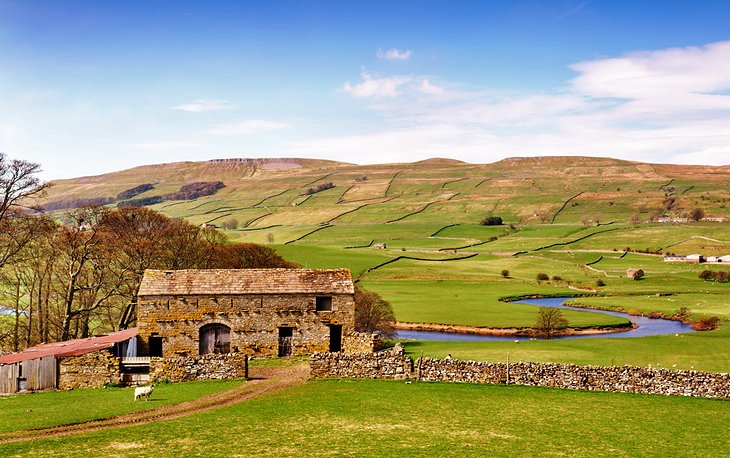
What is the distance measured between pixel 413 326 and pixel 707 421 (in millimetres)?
56707

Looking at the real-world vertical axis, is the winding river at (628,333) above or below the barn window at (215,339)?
below

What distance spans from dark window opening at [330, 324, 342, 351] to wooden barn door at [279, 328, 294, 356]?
2.58 meters

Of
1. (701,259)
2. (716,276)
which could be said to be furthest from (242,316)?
(701,259)

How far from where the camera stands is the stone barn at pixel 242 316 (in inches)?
1592

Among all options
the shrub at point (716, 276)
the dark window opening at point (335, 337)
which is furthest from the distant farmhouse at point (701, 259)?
the dark window opening at point (335, 337)

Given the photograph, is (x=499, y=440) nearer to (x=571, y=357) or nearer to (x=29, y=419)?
(x=29, y=419)

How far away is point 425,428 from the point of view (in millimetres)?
22750

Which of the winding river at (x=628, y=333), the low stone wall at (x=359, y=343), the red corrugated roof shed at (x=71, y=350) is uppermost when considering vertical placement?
the red corrugated roof shed at (x=71, y=350)

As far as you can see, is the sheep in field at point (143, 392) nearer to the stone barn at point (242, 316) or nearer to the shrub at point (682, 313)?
the stone barn at point (242, 316)

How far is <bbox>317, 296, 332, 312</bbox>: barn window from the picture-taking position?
41.6 meters

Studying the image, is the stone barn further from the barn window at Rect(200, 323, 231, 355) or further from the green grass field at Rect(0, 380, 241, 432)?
the green grass field at Rect(0, 380, 241, 432)

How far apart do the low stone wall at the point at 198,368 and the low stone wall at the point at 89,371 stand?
6.19 ft

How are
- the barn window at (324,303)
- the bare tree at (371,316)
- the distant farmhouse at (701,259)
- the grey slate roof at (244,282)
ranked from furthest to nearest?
the distant farmhouse at (701,259)
the bare tree at (371,316)
the barn window at (324,303)
the grey slate roof at (244,282)

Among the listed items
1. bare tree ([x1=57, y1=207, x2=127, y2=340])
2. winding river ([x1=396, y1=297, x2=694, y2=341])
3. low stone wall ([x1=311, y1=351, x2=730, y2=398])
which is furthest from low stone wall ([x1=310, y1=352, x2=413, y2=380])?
winding river ([x1=396, y1=297, x2=694, y2=341])
